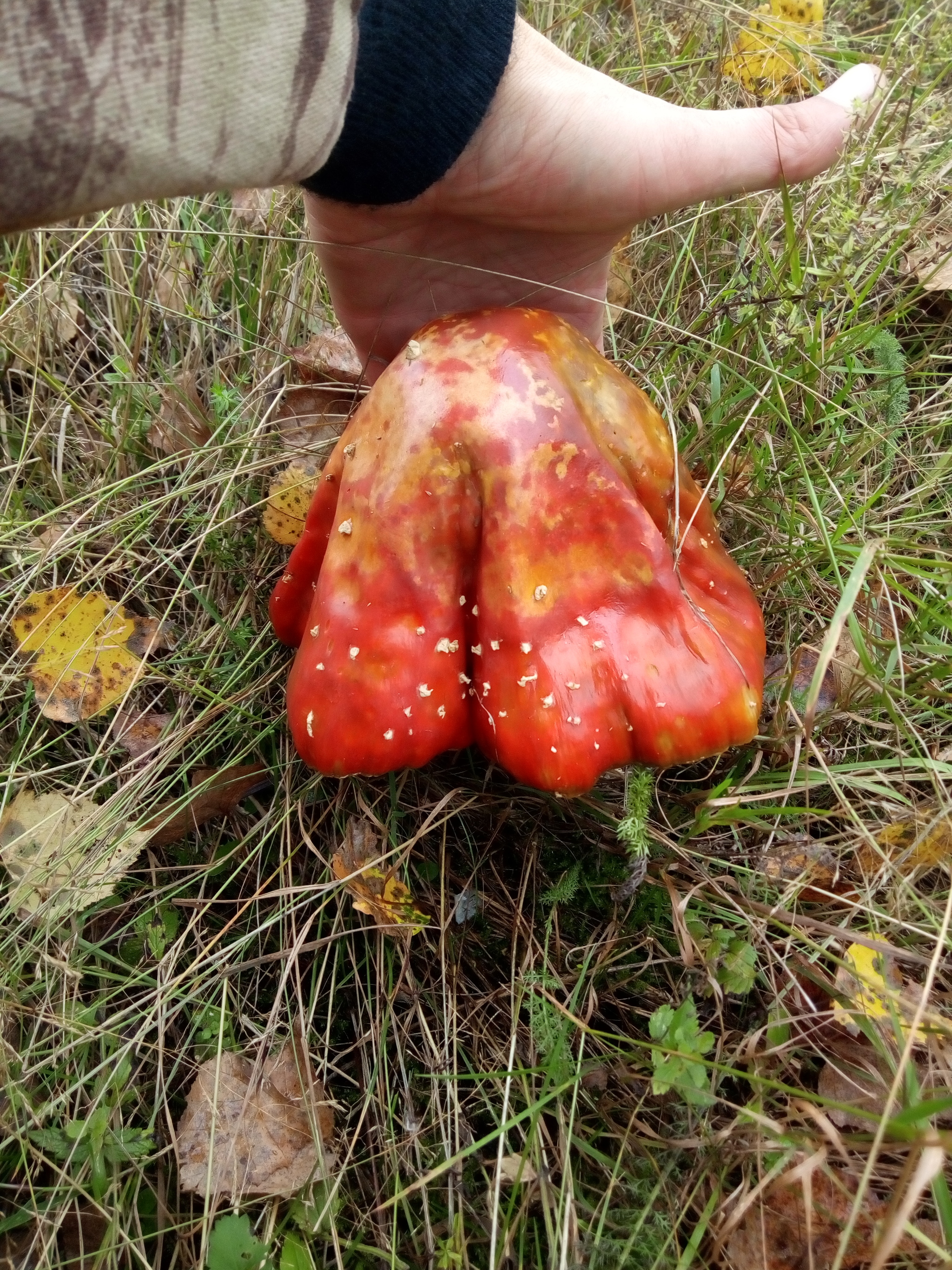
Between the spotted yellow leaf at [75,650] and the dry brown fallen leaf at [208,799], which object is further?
the spotted yellow leaf at [75,650]

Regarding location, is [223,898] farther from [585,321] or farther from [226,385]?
[585,321]

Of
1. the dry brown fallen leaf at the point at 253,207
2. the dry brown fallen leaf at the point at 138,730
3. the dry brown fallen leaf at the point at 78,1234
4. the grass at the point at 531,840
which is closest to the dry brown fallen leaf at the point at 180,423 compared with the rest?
the grass at the point at 531,840

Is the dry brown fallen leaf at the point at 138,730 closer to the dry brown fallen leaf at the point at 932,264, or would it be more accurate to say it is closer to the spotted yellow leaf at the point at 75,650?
the spotted yellow leaf at the point at 75,650

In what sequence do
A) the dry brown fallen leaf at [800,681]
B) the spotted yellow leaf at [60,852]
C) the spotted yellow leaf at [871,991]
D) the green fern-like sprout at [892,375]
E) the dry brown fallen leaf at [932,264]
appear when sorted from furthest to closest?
the dry brown fallen leaf at [932,264] < the green fern-like sprout at [892,375] < the dry brown fallen leaf at [800,681] < the spotted yellow leaf at [60,852] < the spotted yellow leaf at [871,991]

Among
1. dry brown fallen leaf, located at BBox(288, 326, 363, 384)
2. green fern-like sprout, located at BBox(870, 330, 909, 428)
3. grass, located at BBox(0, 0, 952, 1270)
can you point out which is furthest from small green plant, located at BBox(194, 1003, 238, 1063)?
green fern-like sprout, located at BBox(870, 330, 909, 428)

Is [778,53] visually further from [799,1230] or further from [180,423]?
[799,1230]

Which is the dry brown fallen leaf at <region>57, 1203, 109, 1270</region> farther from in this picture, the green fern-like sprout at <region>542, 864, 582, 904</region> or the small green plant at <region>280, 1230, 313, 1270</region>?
the green fern-like sprout at <region>542, 864, 582, 904</region>
